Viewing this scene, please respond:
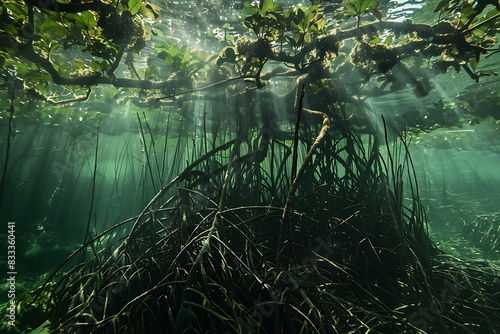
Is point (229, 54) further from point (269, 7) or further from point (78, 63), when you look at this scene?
point (78, 63)

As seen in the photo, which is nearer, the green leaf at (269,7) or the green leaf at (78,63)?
the green leaf at (269,7)

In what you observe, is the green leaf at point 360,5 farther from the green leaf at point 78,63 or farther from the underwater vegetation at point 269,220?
the green leaf at point 78,63

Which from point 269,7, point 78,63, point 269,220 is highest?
point 269,7

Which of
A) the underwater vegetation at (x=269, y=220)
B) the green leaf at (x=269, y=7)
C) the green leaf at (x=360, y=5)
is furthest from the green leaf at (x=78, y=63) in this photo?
the green leaf at (x=360, y=5)

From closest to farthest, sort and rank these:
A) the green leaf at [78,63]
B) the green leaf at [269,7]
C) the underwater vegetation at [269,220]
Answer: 1. the underwater vegetation at [269,220]
2. the green leaf at [269,7]
3. the green leaf at [78,63]

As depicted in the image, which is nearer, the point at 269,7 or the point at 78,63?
the point at 269,7

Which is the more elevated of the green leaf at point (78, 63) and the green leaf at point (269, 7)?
the green leaf at point (269, 7)

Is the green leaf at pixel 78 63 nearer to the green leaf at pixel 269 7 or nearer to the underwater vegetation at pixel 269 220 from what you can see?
the underwater vegetation at pixel 269 220

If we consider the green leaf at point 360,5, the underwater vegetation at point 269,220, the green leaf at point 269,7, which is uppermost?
the green leaf at point 360,5

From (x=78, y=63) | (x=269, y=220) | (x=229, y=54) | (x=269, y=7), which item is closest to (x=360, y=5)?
(x=269, y=7)

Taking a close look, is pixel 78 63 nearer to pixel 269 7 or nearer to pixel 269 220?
pixel 269 7

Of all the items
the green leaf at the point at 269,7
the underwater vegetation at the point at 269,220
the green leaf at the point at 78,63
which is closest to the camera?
the underwater vegetation at the point at 269,220

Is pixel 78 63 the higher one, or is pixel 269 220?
pixel 78 63

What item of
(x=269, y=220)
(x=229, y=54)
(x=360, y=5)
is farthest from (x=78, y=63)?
(x=360, y=5)
